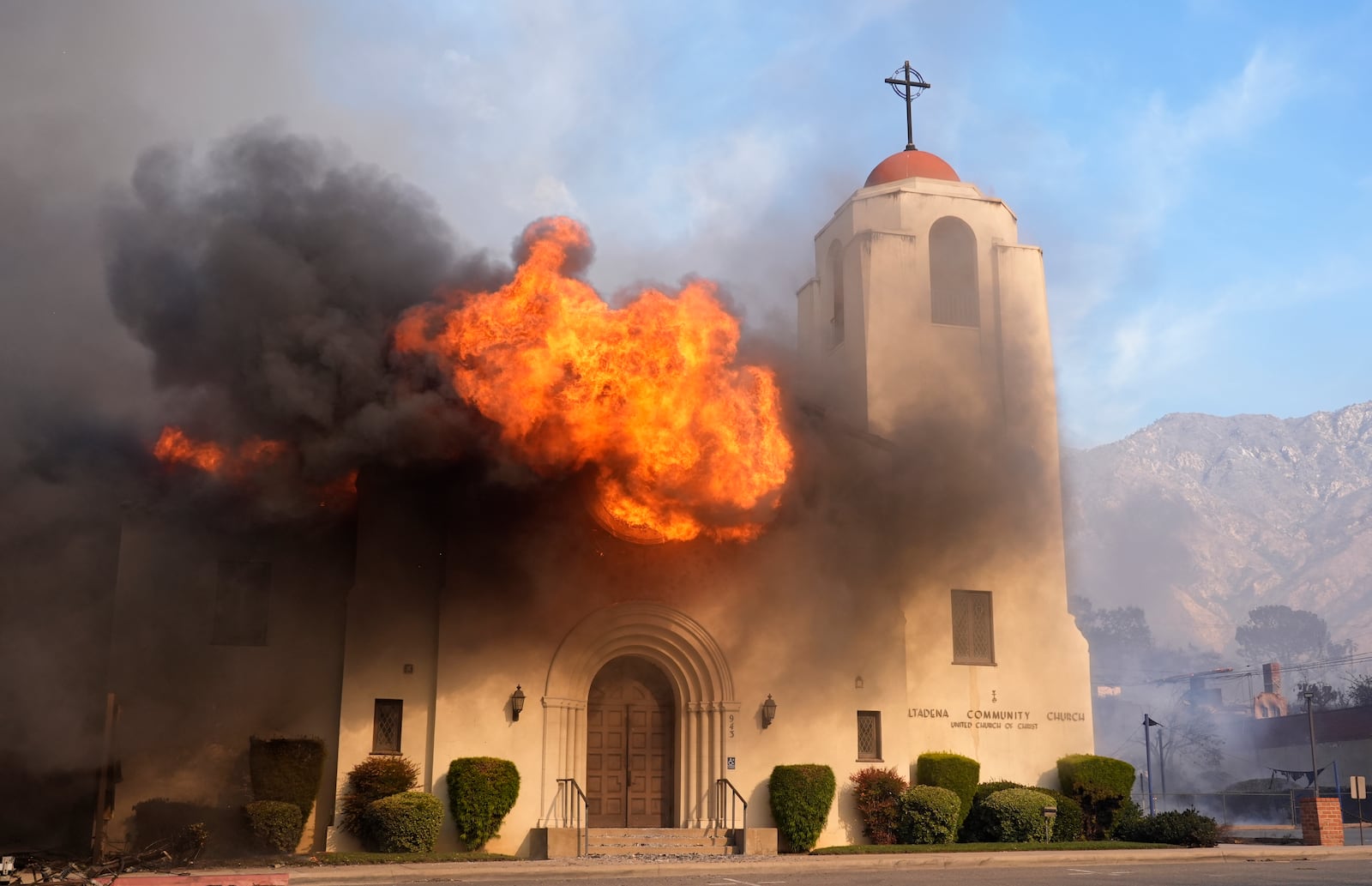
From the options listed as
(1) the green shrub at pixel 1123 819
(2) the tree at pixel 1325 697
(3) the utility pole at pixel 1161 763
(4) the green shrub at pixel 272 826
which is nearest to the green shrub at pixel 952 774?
(1) the green shrub at pixel 1123 819

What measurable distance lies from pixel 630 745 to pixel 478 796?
3599 millimetres

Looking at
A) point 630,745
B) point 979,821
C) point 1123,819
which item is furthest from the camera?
point 1123,819

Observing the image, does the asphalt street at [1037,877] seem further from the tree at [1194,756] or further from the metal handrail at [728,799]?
the tree at [1194,756]

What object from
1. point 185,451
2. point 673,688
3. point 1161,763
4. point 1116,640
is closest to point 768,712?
point 673,688

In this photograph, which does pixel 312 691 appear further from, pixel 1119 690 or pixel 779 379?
pixel 1119 690

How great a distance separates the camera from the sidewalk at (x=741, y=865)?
17297mm

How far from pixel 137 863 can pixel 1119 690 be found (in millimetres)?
115766

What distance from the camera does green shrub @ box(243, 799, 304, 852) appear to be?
2011cm

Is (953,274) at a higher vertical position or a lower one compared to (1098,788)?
higher

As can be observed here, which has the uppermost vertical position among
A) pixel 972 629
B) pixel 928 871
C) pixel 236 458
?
pixel 236 458

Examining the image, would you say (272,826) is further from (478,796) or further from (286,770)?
(478,796)

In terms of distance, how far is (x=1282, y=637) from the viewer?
511 ft

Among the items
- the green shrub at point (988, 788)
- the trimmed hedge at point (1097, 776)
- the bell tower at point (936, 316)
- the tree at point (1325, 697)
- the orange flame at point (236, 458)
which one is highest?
the bell tower at point (936, 316)

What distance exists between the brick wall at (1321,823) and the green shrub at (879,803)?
7.99m
